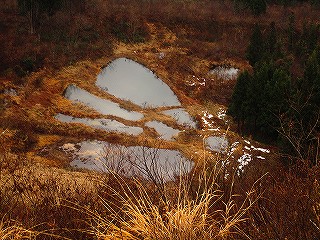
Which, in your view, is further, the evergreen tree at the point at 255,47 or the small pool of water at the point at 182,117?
the evergreen tree at the point at 255,47

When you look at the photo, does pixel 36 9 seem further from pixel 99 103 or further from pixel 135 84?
pixel 99 103

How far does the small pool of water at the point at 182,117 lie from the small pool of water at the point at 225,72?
719cm

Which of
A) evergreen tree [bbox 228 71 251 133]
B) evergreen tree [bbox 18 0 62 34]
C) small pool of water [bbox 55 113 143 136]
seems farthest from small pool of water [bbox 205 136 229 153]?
evergreen tree [bbox 18 0 62 34]

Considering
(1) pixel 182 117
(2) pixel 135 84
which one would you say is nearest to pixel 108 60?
(2) pixel 135 84

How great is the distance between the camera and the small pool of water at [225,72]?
96.1ft

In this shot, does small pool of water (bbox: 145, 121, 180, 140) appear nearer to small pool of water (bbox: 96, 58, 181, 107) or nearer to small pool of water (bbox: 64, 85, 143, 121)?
small pool of water (bbox: 64, 85, 143, 121)

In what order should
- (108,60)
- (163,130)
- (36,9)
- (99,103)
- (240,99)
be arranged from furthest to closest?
(108,60) → (36,9) → (99,103) → (240,99) → (163,130)

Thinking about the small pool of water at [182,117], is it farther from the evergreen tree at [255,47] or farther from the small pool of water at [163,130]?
the evergreen tree at [255,47]

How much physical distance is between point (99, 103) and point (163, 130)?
4.46m

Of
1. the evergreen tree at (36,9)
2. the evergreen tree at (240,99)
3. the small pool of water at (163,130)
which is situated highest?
the evergreen tree at (36,9)

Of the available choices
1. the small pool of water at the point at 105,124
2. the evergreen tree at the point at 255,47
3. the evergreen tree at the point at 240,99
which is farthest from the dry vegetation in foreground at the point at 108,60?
the evergreen tree at the point at 255,47

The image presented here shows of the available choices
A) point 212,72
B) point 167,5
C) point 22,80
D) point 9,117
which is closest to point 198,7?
point 167,5

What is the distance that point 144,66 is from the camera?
28594 mm

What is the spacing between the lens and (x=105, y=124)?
2017 cm
